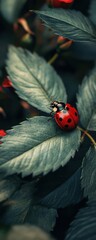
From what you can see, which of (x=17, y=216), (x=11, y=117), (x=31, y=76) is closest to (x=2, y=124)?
(x=11, y=117)

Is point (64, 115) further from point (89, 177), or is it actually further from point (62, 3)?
point (62, 3)

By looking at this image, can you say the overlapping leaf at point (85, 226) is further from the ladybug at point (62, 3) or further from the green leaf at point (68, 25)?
the ladybug at point (62, 3)

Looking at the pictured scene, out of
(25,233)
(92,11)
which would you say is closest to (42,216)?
(25,233)

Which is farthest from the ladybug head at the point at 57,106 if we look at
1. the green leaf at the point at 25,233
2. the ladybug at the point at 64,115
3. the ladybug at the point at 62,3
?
the green leaf at the point at 25,233

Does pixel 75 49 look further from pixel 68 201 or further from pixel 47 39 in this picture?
pixel 68 201

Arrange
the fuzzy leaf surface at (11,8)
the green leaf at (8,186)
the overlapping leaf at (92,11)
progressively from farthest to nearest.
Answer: the fuzzy leaf surface at (11,8), the overlapping leaf at (92,11), the green leaf at (8,186)

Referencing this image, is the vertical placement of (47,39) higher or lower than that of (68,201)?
higher
